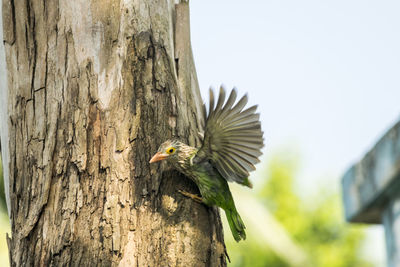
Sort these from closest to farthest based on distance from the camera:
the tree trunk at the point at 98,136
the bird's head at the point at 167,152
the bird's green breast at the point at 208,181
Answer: the tree trunk at the point at 98,136, the bird's head at the point at 167,152, the bird's green breast at the point at 208,181

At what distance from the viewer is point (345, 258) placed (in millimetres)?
19203

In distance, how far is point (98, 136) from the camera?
3.48 m

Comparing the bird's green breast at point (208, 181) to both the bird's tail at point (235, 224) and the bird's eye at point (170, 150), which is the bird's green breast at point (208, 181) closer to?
the bird's tail at point (235, 224)

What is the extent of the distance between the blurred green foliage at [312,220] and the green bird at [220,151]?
15.3 m

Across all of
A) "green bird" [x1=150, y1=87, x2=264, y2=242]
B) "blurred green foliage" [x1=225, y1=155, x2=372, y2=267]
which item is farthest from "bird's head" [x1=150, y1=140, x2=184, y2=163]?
"blurred green foliage" [x1=225, y1=155, x2=372, y2=267]

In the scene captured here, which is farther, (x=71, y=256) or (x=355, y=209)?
(x=355, y=209)

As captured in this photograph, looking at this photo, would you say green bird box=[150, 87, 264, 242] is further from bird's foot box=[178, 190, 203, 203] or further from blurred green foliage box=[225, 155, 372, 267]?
blurred green foliage box=[225, 155, 372, 267]

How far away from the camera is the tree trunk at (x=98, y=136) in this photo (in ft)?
10.9

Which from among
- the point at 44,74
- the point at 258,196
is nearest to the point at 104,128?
the point at 44,74

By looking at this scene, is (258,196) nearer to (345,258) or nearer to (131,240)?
(345,258)

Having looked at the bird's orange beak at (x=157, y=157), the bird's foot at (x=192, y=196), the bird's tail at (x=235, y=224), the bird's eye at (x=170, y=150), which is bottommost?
the bird's tail at (x=235, y=224)

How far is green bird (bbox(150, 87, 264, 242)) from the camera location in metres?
3.63

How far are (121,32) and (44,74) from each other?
0.56 meters

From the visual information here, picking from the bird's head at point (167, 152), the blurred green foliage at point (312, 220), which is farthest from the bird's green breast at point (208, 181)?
the blurred green foliage at point (312, 220)
